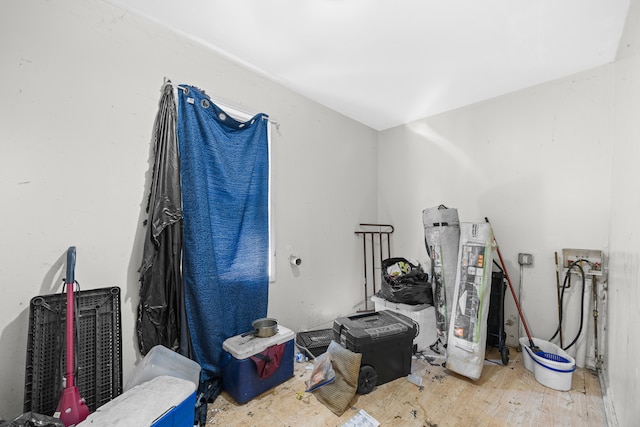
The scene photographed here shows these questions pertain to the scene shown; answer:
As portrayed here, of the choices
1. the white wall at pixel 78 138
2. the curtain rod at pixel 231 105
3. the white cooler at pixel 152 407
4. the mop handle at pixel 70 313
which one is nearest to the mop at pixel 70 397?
the mop handle at pixel 70 313

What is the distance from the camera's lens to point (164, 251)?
5.90 ft

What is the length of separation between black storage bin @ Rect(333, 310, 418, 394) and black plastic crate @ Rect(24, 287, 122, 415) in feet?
4.79

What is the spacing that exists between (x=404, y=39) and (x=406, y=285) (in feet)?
6.94

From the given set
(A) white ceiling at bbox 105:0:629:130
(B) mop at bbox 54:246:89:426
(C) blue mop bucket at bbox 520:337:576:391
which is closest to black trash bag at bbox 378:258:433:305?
(C) blue mop bucket at bbox 520:337:576:391

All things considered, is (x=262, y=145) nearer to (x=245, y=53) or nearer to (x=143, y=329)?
(x=245, y=53)

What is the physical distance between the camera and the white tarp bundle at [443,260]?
2.47 meters

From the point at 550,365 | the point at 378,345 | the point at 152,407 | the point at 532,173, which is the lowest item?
the point at 550,365

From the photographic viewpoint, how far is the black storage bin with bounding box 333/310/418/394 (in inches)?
78.8

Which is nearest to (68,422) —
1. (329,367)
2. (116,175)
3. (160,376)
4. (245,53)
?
(160,376)

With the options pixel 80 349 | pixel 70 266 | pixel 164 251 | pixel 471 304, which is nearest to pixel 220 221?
pixel 164 251

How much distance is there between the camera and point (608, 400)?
1.78 m

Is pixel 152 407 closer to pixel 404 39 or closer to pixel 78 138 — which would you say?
pixel 78 138

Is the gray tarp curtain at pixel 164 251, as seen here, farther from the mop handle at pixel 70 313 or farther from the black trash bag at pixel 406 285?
the black trash bag at pixel 406 285

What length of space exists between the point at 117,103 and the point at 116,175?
0.45 metres
